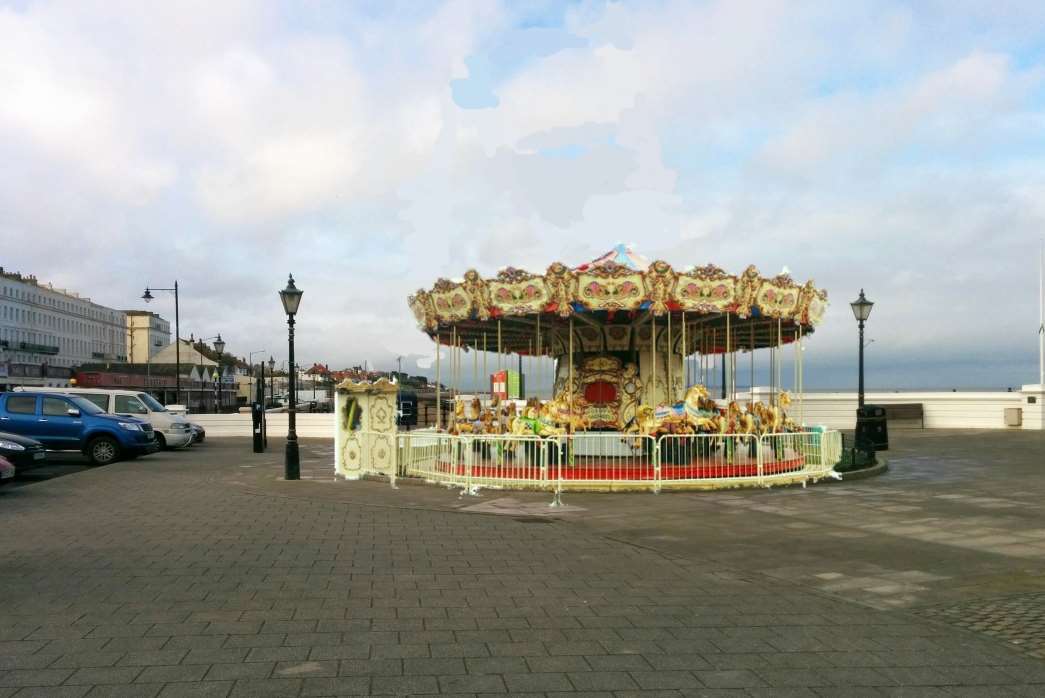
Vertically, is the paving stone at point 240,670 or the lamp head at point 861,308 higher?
the lamp head at point 861,308

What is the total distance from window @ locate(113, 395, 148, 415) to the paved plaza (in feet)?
36.0

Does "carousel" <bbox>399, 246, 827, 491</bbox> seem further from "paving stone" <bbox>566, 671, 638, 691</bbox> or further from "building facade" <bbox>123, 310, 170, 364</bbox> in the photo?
"building facade" <bbox>123, 310, 170, 364</bbox>

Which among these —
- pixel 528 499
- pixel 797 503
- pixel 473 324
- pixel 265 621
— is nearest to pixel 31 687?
pixel 265 621

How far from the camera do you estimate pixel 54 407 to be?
1967 centimetres

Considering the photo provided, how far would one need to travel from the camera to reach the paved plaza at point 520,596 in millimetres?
4906

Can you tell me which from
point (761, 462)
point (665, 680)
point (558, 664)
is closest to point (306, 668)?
point (558, 664)

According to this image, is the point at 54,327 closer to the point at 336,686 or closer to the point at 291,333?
the point at 291,333

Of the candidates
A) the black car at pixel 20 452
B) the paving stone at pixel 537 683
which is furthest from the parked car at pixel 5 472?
the paving stone at pixel 537 683

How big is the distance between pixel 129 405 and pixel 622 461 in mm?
15556

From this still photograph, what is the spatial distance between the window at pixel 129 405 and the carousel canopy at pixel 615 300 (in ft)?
30.9

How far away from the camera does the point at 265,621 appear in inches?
237

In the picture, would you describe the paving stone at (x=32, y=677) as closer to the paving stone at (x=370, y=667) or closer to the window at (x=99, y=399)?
the paving stone at (x=370, y=667)

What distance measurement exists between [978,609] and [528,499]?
7.79 meters

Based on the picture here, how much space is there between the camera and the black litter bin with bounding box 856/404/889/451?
20.3 metres
